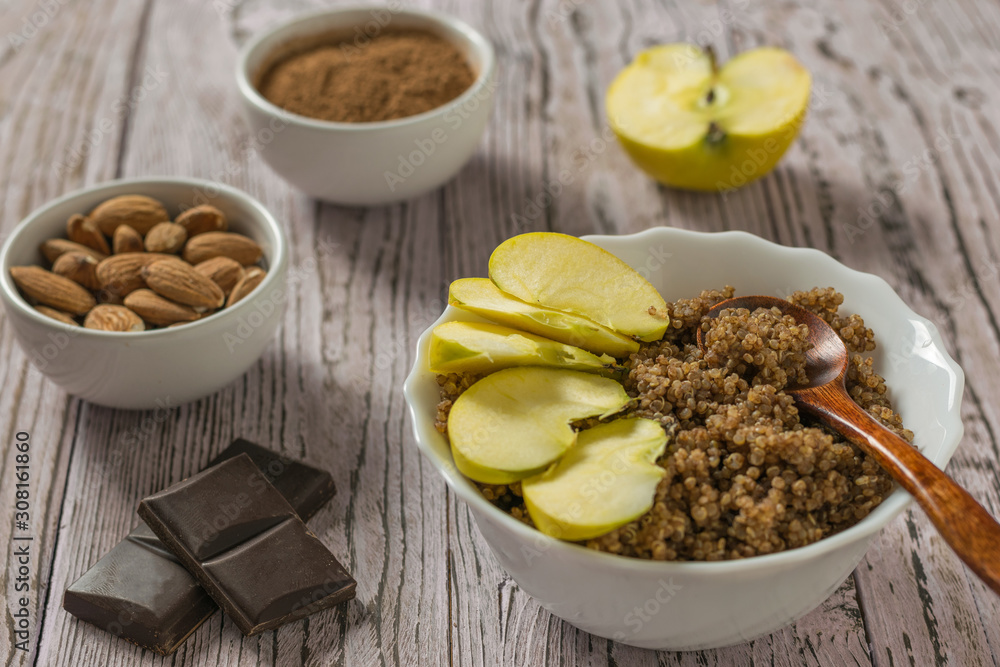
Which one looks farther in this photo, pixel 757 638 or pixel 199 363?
pixel 199 363

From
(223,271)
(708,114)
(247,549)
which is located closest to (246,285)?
(223,271)

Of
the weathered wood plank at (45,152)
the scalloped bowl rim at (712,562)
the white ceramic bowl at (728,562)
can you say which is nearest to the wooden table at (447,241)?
the weathered wood plank at (45,152)

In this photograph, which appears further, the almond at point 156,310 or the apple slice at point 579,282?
the almond at point 156,310

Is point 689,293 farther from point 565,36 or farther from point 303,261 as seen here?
point 565,36

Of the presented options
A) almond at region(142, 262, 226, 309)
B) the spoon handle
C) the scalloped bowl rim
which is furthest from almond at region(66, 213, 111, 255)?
the spoon handle

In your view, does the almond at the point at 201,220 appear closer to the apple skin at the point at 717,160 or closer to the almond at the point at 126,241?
the almond at the point at 126,241

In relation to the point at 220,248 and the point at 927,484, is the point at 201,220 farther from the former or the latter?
the point at 927,484

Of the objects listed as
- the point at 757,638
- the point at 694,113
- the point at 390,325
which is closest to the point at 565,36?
the point at 694,113
